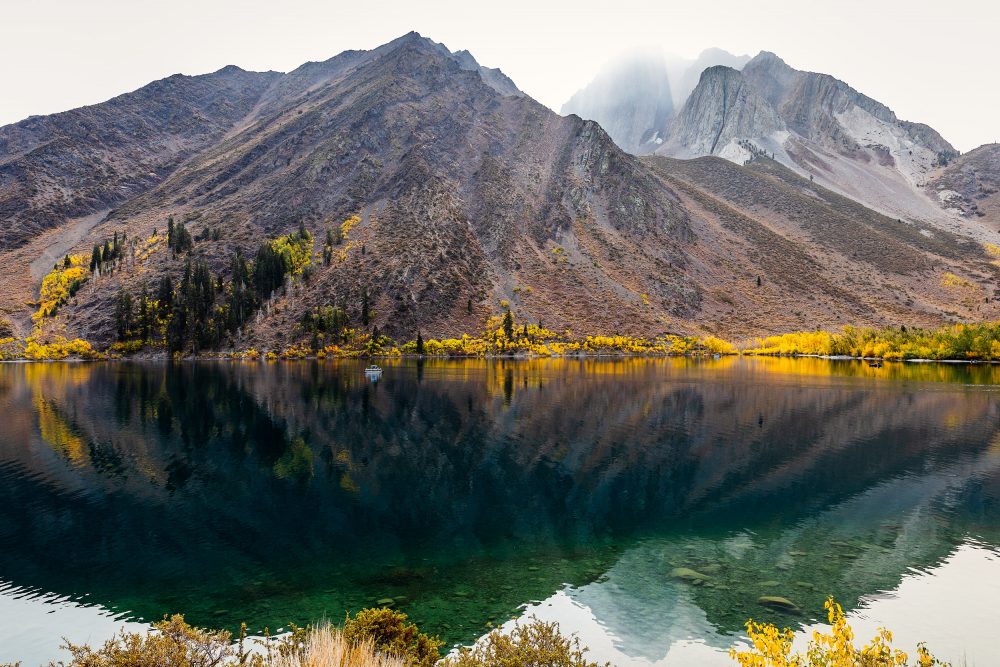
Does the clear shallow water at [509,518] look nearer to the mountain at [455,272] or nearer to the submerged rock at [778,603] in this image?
the submerged rock at [778,603]

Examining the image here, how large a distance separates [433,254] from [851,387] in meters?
117

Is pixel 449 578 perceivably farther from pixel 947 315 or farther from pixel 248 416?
pixel 947 315

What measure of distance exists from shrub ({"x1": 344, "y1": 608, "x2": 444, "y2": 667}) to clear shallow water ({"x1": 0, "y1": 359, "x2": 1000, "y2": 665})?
482cm

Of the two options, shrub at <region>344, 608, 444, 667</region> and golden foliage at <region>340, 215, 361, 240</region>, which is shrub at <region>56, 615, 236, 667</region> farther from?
golden foliage at <region>340, 215, 361, 240</region>

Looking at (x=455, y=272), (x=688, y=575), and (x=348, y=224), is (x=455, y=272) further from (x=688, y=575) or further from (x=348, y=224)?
(x=688, y=575)

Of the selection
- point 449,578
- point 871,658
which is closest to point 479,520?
point 449,578

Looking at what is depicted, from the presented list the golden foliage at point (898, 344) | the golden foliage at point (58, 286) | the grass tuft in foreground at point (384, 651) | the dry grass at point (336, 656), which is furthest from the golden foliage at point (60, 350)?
the golden foliage at point (898, 344)

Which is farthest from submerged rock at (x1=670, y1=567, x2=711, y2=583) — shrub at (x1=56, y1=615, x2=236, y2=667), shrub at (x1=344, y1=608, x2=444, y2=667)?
shrub at (x1=56, y1=615, x2=236, y2=667)

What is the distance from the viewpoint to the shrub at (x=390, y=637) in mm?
10805

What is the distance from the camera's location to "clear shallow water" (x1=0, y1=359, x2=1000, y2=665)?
17.7 metres

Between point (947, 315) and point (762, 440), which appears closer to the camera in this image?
point (762, 440)

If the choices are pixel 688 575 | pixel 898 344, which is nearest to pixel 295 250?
pixel 898 344

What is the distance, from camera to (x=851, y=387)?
248ft

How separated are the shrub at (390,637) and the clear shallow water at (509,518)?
190 inches
